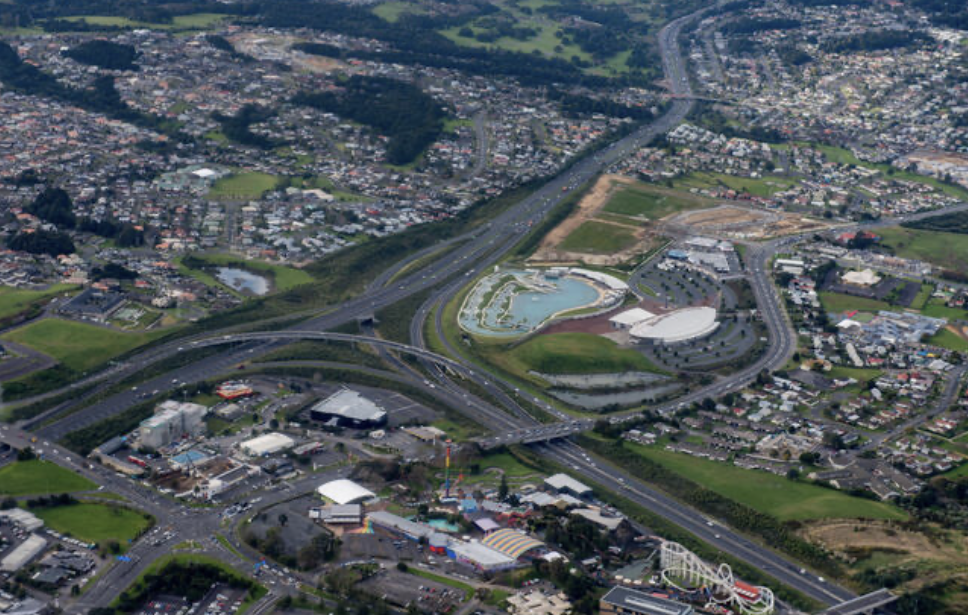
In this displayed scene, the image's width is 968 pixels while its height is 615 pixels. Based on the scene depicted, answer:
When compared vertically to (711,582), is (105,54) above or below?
above

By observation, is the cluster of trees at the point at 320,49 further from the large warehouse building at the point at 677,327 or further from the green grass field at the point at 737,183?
the large warehouse building at the point at 677,327

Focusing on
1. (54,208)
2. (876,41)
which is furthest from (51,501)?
(876,41)

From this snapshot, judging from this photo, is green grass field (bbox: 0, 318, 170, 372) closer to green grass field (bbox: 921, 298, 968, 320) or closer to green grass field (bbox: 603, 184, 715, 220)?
green grass field (bbox: 603, 184, 715, 220)

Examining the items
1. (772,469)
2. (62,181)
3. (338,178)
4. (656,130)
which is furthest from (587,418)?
(656,130)

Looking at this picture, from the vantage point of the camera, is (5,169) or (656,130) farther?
(656,130)

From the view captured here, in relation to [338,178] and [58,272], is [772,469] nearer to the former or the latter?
[58,272]

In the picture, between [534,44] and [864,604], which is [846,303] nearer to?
[864,604]
